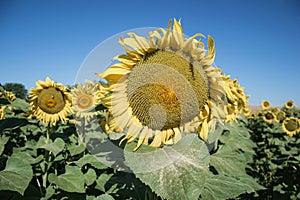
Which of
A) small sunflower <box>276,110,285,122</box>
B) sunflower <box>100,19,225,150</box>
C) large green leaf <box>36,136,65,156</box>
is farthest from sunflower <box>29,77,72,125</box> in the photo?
small sunflower <box>276,110,285,122</box>

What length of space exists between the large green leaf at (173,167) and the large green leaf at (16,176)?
4.29 feet

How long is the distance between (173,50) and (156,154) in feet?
1.88

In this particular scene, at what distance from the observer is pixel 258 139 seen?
1018cm

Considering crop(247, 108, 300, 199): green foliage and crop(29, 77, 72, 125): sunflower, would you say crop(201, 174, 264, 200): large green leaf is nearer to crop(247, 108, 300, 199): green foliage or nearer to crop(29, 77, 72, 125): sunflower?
crop(29, 77, 72, 125): sunflower

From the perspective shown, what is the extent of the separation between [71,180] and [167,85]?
2.32 metres

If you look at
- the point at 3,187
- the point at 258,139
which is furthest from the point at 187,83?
the point at 258,139

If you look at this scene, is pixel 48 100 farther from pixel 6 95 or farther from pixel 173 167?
pixel 173 167

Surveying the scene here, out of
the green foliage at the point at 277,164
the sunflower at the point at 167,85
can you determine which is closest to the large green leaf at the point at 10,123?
the sunflower at the point at 167,85

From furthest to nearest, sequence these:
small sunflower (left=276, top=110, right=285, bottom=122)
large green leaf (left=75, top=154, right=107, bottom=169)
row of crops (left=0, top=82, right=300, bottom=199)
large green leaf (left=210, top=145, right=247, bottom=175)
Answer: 1. small sunflower (left=276, top=110, right=285, bottom=122)
2. large green leaf (left=75, top=154, right=107, bottom=169)
3. large green leaf (left=210, top=145, right=247, bottom=175)
4. row of crops (left=0, top=82, right=300, bottom=199)

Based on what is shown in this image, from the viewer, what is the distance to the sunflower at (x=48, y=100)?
4.21 meters

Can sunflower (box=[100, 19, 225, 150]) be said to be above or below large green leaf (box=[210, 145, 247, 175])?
above

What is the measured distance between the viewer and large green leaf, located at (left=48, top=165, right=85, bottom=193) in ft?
10.1

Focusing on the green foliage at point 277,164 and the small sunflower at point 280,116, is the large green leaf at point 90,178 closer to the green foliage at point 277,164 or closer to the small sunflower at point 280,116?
the green foliage at point 277,164

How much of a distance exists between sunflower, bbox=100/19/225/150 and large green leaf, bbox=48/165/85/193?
184cm
